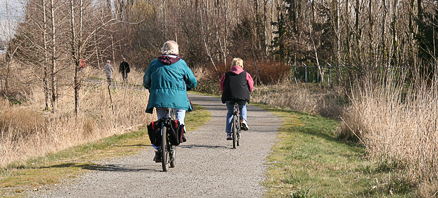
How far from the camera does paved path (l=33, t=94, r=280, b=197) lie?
599 centimetres

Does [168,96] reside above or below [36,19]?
below

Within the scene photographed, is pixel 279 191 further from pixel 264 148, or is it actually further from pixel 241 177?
pixel 264 148

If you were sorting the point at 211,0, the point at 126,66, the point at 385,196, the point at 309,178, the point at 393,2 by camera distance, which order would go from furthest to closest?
the point at 211,0
the point at 126,66
the point at 393,2
the point at 309,178
the point at 385,196

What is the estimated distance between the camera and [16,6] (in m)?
16.6

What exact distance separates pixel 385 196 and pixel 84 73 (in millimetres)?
13698

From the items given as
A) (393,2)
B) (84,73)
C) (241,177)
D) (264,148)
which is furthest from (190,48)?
(241,177)

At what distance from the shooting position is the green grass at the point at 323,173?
6094 mm

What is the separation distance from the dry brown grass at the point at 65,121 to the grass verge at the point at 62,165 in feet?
2.81

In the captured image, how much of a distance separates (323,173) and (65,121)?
29.6ft

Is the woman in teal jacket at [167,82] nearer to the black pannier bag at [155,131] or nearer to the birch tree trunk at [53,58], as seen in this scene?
the black pannier bag at [155,131]

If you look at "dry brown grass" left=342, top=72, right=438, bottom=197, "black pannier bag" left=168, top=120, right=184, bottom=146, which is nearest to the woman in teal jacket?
"black pannier bag" left=168, top=120, right=184, bottom=146

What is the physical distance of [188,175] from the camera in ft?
23.1

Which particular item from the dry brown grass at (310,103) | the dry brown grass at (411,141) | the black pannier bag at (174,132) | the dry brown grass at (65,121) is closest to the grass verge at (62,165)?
the dry brown grass at (65,121)

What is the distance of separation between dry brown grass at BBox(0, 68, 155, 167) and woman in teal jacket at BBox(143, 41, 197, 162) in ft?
11.8
